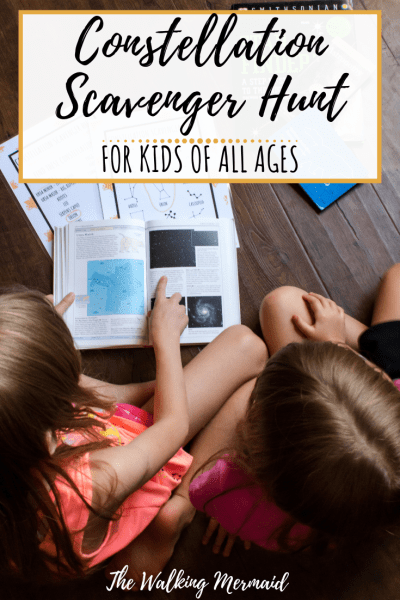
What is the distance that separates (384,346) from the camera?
0.73 meters

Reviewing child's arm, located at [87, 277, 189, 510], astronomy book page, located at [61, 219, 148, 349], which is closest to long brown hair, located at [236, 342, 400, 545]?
child's arm, located at [87, 277, 189, 510]

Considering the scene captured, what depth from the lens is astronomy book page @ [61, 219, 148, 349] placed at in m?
0.83

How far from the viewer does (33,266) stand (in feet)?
2.83

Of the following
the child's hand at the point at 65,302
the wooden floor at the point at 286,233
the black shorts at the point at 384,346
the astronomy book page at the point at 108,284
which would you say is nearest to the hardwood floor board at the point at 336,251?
the wooden floor at the point at 286,233

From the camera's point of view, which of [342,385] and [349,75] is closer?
[342,385]

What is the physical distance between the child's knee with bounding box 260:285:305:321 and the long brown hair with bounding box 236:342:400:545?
26 cm

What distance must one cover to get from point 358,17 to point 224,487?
0.93m

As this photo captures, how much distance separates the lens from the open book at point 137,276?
83cm

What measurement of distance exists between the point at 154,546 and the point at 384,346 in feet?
1.73

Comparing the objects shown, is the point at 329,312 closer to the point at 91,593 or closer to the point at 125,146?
the point at 125,146

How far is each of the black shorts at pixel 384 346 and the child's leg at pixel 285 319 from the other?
0.06 meters

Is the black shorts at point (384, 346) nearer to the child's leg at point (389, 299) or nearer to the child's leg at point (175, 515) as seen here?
the child's leg at point (389, 299)

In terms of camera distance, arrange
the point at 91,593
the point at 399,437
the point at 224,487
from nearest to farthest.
Result: the point at 399,437, the point at 224,487, the point at 91,593

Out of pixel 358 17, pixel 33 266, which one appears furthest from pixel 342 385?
pixel 358 17
